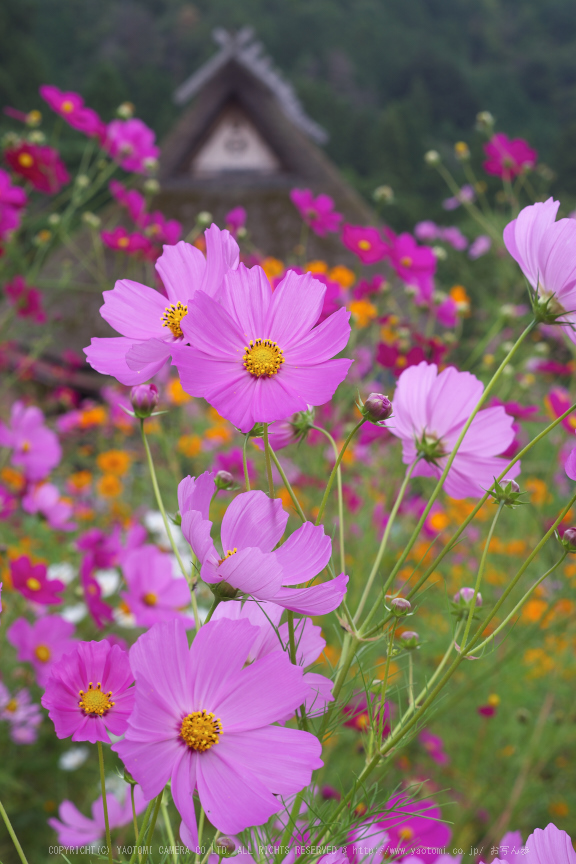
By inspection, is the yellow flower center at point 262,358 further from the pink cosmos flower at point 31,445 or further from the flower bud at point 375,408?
the pink cosmos flower at point 31,445

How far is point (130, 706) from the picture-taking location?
11.4 inches

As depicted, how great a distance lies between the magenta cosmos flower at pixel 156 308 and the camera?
30 cm

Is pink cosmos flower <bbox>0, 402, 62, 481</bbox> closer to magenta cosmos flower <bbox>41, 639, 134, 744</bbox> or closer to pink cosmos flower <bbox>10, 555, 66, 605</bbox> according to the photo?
pink cosmos flower <bbox>10, 555, 66, 605</bbox>

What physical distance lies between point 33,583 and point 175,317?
1.84ft

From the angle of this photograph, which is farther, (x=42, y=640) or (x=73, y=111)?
(x=73, y=111)

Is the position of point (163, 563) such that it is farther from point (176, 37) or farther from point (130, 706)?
point (176, 37)

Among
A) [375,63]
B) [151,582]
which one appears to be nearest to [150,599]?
[151,582]

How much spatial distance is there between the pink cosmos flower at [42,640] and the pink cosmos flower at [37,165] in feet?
2.15

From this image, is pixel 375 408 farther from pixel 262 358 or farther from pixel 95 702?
pixel 95 702

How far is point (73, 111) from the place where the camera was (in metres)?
1.10

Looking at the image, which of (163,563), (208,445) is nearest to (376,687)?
(163,563)

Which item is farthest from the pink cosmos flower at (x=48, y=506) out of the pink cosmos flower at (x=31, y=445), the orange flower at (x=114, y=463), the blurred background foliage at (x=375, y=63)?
the blurred background foliage at (x=375, y=63)

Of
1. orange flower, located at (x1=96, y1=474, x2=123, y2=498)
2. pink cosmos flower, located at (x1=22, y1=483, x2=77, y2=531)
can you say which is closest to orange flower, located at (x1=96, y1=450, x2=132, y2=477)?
orange flower, located at (x1=96, y1=474, x2=123, y2=498)

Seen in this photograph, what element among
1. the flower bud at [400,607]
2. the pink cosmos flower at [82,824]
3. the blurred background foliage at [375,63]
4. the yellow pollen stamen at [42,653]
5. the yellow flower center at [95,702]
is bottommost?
the pink cosmos flower at [82,824]
